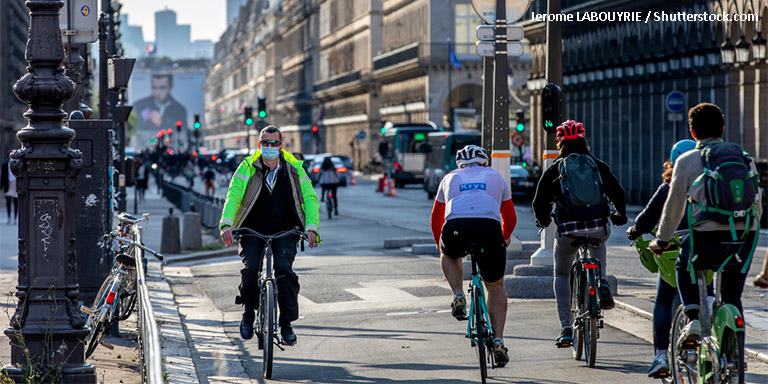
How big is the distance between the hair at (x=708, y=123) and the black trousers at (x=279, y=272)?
3429mm

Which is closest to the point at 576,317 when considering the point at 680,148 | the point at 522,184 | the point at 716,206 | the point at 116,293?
the point at 680,148

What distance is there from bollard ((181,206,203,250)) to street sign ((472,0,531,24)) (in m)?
7.90

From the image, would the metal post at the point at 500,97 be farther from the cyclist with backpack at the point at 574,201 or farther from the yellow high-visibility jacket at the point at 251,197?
the cyclist with backpack at the point at 574,201

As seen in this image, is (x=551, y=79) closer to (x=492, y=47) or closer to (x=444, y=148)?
(x=492, y=47)

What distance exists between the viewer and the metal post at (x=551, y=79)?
14.6 metres

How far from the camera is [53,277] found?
7.52m

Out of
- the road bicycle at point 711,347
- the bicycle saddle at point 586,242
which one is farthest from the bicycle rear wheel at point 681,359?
the bicycle saddle at point 586,242

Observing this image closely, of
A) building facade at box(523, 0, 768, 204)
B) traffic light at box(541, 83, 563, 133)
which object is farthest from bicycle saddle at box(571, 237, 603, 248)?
building facade at box(523, 0, 768, 204)

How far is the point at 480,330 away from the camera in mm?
8438

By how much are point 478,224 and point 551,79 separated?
21.8 feet

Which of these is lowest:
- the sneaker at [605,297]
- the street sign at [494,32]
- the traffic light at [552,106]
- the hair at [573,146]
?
the sneaker at [605,297]

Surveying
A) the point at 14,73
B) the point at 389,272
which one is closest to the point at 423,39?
the point at 14,73

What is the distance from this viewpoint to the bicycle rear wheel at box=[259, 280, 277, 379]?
353 inches

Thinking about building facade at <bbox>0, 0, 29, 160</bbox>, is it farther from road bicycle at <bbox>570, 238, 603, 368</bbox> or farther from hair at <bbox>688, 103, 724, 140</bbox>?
hair at <bbox>688, 103, 724, 140</bbox>
